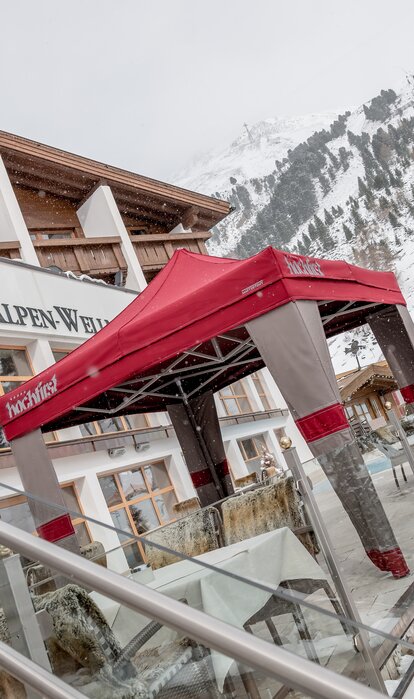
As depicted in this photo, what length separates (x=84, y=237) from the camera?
1939 centimetres

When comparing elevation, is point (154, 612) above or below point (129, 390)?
below

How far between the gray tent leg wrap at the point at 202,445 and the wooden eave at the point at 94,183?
37.3ft

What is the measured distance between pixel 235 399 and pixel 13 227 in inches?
390

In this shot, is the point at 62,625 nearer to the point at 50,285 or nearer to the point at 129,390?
the point at 129,390

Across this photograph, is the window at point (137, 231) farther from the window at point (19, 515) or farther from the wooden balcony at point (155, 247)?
the window at point (19, 515)

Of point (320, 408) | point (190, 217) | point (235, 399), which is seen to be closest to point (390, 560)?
point (320, 408)

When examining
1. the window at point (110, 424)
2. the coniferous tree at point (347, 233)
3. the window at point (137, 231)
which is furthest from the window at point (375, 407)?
the coniferous tree at point (347, 233)

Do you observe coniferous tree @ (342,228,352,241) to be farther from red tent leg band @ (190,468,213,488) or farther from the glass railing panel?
the glass railing panel

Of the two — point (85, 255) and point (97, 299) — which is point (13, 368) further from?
point (85, 255)

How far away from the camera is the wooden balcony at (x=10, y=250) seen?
48.2 feet

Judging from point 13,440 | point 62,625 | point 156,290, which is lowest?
point 62,625

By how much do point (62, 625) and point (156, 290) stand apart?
14.1 ft

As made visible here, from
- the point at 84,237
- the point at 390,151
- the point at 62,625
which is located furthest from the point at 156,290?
the point at 390,151

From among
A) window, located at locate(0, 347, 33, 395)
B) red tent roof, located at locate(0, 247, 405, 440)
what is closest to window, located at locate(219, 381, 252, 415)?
window, located at locate(0, 347, 33, 395)
